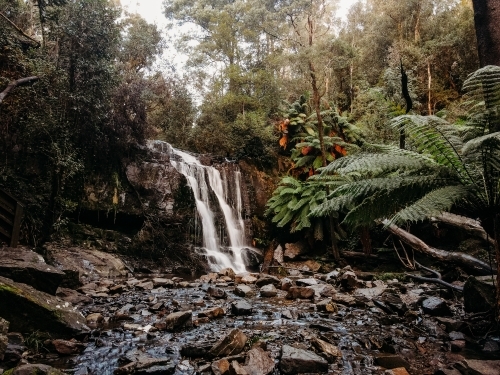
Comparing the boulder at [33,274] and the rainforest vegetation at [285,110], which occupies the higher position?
the rainforest vegetation at [285,110]

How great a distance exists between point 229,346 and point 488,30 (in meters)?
3.56

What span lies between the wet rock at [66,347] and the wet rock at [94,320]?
633 millimetres

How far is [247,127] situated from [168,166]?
14.5 feet

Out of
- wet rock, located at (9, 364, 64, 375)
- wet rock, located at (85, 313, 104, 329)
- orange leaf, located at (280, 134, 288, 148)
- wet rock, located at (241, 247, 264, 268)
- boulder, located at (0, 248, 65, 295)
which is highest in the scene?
orange leaf, located at (280, 134, 288, 148)

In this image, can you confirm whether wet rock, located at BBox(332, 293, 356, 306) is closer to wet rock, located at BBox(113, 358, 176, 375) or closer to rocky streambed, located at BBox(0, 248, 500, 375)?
rocky streambed, located at BBox(0, 248, 500, 375)

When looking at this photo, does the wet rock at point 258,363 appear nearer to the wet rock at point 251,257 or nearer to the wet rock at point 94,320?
the wet rock at point 94,320

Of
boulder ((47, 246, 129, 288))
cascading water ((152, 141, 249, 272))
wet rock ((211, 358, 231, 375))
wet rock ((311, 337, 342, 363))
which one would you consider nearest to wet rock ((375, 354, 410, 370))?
wet rock ((311, 337, 342, 363))

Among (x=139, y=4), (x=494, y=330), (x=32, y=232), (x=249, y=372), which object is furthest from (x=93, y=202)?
(x=139, y=4)

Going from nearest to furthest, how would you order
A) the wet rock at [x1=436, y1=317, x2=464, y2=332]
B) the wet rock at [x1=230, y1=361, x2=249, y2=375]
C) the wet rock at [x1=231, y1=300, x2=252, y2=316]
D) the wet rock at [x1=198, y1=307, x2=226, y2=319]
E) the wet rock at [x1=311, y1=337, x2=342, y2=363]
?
the wet rock at [x1=230, y1=361, x2=249, y2=375]
the wet rock at [x1=311, y1=337, x2=342, y2=363]
the wet rock at [x1=436, y1=317, x2=464, y2=332]
the wet rock at [x1=198, y1=307, x2=226, y2=319]
the wet rock at [x1=231, y1=300, x2=252, y2=316]

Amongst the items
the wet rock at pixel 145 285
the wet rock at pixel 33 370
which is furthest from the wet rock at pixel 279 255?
the wet rock at pixel 33 370

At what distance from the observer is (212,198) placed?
11.9 m

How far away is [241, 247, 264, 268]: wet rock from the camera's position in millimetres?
10570

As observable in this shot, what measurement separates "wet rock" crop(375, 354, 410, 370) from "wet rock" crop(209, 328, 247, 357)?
43.1 inches

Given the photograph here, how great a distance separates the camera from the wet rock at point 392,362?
245 centimetres
